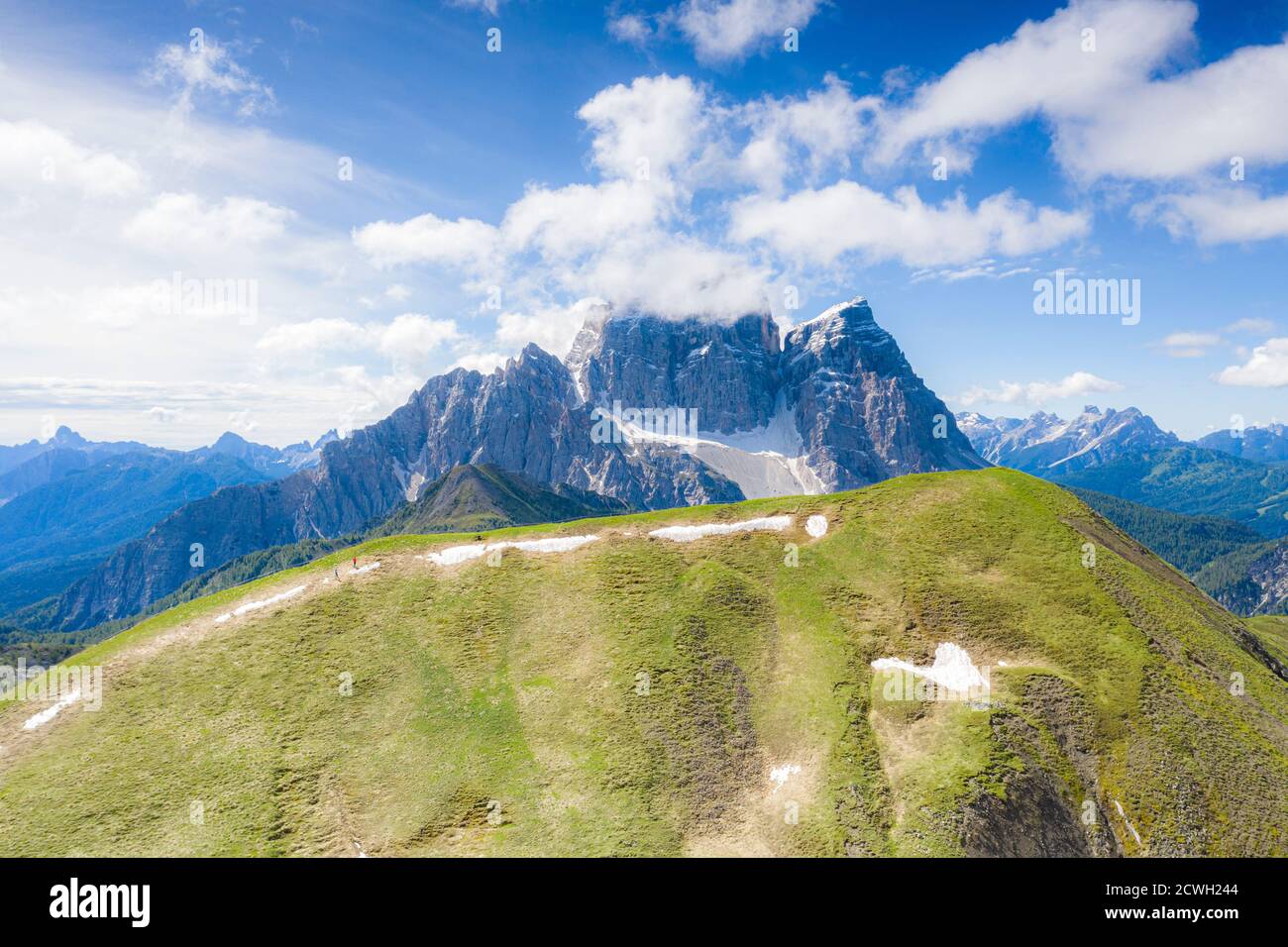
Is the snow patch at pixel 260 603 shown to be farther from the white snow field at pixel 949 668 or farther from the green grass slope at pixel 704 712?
the white snow field at pixel 949 668

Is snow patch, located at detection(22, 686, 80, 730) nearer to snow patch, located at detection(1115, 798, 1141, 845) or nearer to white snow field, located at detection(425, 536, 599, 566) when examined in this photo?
white snow field, located at detection(425, 536, 599, 566)

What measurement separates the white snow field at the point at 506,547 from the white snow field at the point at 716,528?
8.47 m

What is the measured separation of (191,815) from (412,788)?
14.9m

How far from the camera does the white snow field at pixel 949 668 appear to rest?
49.9 m

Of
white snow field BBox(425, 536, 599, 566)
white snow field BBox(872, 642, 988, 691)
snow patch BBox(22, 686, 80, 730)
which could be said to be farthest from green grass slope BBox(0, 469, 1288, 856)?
white snow field BBox(425, 536, 599, 566)

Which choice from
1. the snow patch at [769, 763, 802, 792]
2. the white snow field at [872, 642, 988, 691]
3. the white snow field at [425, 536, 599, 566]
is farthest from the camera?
the white snow field at [425, 536, 599, 566]

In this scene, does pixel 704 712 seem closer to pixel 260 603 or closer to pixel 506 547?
pixel 506 547

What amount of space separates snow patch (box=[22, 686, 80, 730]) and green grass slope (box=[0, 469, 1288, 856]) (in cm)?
125

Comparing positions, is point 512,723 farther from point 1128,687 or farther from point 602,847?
point 1128,687

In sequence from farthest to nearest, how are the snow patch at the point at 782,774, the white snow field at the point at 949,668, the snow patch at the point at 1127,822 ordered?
the white snow field at the point at 949,668 < the snow patch at the point at 782,774 < the snow patch at the point at 1127,822

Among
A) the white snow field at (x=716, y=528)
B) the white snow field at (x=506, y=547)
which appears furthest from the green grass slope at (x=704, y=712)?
the white snow field at (x=506, y=547)

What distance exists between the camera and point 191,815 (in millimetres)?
43844

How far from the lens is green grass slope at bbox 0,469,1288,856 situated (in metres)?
41.8
